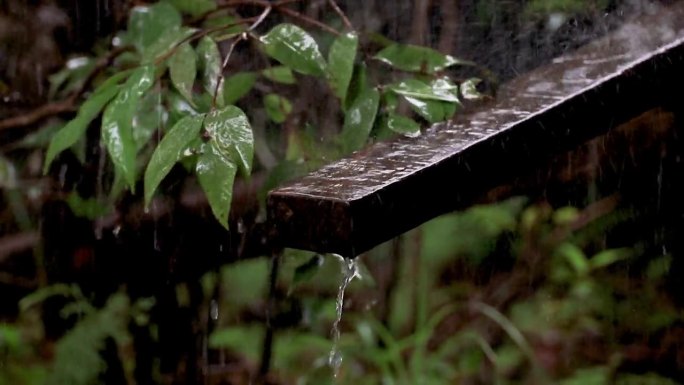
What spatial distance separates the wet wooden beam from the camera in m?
0.91

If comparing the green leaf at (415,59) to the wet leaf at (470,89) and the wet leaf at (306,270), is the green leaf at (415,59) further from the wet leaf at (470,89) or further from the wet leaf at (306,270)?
the wet leaf at (306,270)

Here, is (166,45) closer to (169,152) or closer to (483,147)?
(169,152)

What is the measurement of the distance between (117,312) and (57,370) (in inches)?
8.8

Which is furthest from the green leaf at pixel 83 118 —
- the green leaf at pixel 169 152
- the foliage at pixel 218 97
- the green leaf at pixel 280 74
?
the green leaf at pixel 280 74

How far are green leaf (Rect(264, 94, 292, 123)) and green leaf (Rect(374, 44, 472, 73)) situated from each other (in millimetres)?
401

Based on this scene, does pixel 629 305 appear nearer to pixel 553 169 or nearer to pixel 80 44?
pixel 553 169

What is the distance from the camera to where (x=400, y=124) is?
1432 millimetres

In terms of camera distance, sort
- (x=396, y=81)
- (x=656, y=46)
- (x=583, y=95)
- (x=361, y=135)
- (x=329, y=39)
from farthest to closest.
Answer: (x=329, y=39)
(x=396, y=81)
(x=361, y=135)
(x=656, y=46)
(x=583, y=95)

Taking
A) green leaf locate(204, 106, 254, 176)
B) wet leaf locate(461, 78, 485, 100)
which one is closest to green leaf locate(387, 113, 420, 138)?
wet leaf locate(461, 78, 485, 100)

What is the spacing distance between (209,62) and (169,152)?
0.27m

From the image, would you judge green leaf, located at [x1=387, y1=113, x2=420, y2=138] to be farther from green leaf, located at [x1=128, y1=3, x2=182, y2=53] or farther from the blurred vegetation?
green leaf, located at [x1=128, y1=3, x2=182, y2=53]

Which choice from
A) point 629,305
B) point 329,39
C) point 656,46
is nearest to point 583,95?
point 656,46

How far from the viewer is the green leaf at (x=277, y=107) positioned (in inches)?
75.9

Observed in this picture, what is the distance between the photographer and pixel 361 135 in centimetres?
148
